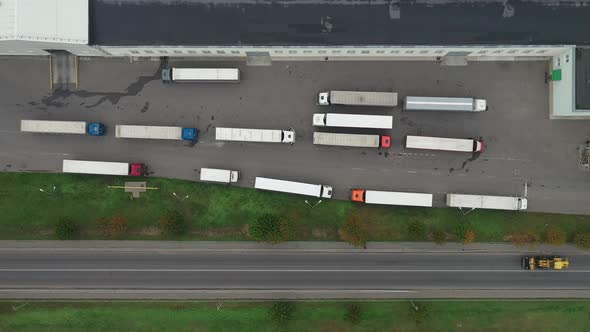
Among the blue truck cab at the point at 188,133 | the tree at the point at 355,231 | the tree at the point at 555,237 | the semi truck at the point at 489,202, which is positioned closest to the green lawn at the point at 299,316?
the tree at the point at 555,237

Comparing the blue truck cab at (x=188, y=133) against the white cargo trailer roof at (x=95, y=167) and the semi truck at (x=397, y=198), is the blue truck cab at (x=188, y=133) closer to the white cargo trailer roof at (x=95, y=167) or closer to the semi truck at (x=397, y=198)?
the white cargo trailer roof at (x=95, y=167)

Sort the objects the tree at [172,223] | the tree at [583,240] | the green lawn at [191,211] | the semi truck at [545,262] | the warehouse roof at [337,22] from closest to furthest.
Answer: the warehouse roof at [337,22]
the tree at [583,240]
the tree at [172,223]
the semi truck at [545,262]
the green lawn at [191,211]

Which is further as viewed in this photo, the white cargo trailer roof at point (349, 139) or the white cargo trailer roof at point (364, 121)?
the white cargo trailer roof at point (349, 139)

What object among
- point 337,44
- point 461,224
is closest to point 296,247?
point 461,224

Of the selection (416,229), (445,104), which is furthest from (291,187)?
A: (445,104)

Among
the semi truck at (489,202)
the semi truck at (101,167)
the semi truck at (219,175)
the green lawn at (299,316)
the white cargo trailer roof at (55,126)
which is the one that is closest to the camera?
the semi truck at (489,202)

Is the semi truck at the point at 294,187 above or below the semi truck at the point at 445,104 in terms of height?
below
